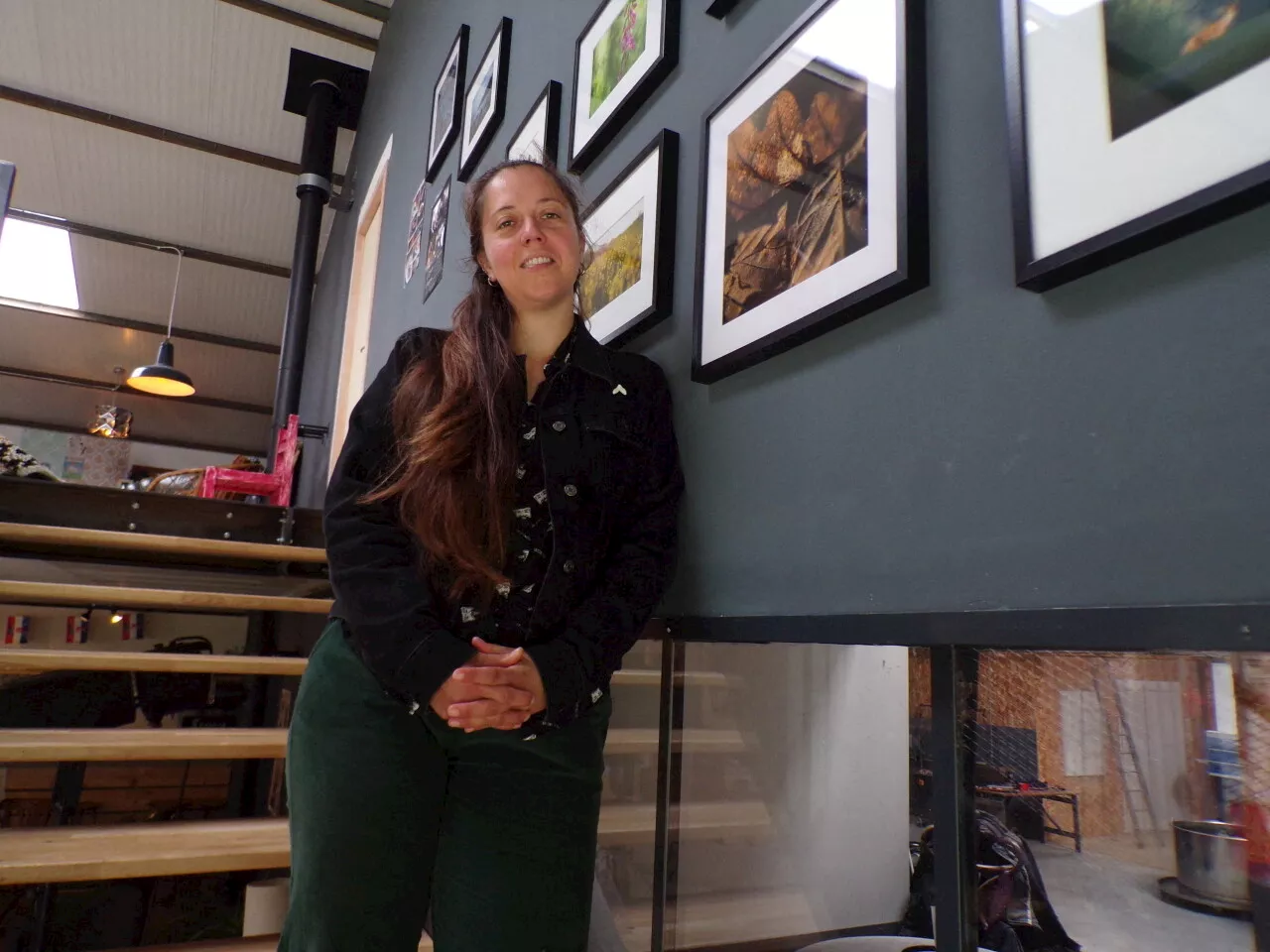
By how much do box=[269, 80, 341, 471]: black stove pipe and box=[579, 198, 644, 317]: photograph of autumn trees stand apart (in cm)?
479

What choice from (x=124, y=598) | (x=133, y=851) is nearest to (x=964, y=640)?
Answer: (x=133, y=851)

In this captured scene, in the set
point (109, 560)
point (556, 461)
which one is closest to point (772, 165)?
point (556, 461)

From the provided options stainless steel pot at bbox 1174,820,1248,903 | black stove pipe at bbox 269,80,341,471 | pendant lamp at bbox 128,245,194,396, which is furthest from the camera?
pendant lamp at bbox 128,245,194,396

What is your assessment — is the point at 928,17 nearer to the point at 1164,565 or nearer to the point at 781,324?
the point at 781,324

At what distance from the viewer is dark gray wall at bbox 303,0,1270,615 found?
57cm

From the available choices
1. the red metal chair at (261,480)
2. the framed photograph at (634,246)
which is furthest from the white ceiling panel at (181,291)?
the framed photograph at (634,246)

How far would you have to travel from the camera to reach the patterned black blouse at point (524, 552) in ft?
3.46

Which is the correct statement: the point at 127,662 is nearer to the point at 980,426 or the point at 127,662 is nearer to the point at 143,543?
the point at 143,543

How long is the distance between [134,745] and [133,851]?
1.18 feet

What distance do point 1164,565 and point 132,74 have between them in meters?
6.79

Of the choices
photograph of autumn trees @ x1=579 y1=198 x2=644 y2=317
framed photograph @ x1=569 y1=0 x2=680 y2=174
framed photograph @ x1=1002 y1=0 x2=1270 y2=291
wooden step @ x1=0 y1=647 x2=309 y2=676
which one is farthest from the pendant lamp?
framed photograph @ x1=1002 y1=0 x2=1270 y2=291

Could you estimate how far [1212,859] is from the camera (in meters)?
0.55

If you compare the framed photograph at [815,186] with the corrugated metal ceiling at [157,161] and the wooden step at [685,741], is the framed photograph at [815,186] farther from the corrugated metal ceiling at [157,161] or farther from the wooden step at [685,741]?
the corrugated metal ceiling at [157,161]

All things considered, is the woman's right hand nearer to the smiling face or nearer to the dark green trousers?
the dark green trousers
